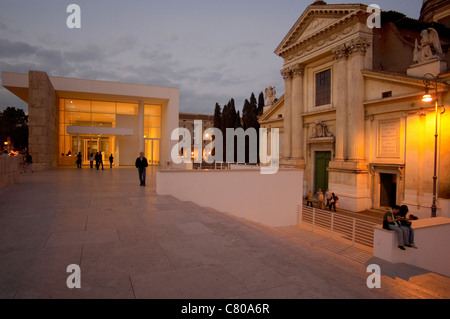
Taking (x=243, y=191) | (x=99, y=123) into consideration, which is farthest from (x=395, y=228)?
(x=99, y=123)

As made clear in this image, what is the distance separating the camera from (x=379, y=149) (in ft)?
67.0

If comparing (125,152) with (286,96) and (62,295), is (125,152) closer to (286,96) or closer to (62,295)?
(286,96)

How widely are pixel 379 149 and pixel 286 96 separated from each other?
11.4 m

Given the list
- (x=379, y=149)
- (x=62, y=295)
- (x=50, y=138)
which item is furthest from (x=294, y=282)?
(x=50, y=138)

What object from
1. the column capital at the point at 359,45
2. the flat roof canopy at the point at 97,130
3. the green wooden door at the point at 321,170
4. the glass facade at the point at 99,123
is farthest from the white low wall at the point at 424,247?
the glass facade at the point at 99,123

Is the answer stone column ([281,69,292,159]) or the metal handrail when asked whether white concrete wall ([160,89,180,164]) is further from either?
the metal handrail

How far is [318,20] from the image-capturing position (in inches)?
963

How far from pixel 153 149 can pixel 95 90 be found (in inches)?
Result: 341

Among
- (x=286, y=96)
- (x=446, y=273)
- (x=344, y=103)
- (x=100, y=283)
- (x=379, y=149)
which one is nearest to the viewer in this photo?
(x=100, y=283)

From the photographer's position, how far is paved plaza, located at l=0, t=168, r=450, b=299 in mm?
3352

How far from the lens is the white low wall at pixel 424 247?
374 inches

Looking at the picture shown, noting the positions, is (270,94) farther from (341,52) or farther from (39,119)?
(39,119)

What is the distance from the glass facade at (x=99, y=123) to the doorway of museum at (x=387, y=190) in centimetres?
2257

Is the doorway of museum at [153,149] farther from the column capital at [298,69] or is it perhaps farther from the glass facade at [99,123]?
the column capital at [298,69]
